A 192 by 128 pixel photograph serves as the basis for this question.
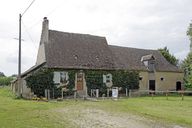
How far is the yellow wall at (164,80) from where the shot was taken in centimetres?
4228

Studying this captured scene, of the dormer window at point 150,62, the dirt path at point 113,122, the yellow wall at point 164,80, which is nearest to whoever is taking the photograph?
the dirt path at point 113,122

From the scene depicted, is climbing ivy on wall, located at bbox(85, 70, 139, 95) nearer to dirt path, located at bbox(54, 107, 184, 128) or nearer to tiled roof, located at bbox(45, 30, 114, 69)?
tiled roof, located at bbox(45, 30, 114, 69)

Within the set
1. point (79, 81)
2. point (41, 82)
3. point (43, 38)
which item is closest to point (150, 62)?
point (79, 81)

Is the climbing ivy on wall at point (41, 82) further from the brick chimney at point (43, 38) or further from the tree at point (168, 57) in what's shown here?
the tree at point (168, 57)

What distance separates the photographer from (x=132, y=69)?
134 ft

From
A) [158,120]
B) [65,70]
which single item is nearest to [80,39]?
[65,70]

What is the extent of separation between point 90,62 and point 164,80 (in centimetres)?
1183

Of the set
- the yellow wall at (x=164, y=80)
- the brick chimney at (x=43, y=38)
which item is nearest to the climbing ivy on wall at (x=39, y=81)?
the brick chimney at (x=43, y=38)

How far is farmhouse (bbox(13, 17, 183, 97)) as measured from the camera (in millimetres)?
35500

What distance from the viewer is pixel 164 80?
44.1 metres

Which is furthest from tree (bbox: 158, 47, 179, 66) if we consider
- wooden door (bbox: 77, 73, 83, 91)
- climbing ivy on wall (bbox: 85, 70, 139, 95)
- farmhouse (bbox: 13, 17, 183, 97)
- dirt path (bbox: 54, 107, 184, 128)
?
dirt path (bbox: 54, 107, 184, 128)

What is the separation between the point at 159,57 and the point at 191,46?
5.98 meters

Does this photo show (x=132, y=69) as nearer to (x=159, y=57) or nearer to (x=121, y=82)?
(x=121, y=82)

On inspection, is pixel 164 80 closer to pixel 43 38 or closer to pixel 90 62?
pixel 90 62
